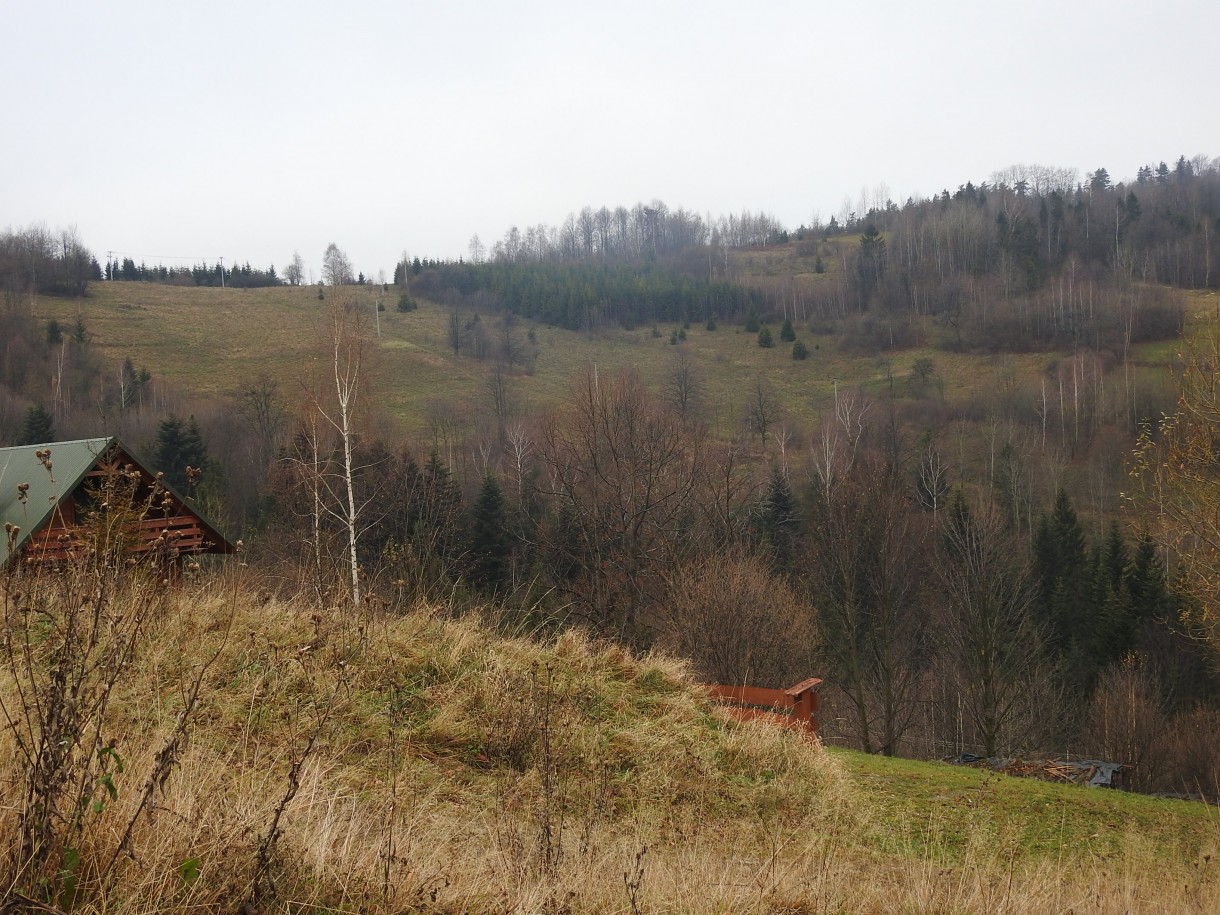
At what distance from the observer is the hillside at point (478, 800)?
8.76ft

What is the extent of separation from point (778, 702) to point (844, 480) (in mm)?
23769

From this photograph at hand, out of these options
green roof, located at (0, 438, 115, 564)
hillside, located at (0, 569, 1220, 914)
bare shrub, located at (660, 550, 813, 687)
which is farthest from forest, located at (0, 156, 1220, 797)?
green roof, located at (0, 438, 115, 564)

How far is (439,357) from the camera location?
72625mm

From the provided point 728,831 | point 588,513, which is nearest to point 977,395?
point 588,513

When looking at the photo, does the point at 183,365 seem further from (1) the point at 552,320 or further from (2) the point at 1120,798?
(2) the point at 1120,798

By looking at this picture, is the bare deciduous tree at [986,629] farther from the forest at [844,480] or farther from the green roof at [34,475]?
the green roof at [34,475]

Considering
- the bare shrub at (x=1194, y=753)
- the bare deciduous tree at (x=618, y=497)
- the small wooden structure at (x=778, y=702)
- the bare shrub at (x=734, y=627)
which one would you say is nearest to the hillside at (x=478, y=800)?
the small wooden structure at (x=778, y=702)

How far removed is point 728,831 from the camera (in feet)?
15.8

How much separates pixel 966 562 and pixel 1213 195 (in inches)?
3450

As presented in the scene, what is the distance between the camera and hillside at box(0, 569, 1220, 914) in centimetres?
267

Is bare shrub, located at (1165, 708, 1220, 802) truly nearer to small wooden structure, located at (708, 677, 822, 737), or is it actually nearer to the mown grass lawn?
the mown grass lawn

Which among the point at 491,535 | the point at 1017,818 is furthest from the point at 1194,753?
the point at 491,535

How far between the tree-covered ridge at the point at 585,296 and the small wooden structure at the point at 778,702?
265 ft

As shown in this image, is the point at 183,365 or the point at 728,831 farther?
the point at 183,365
